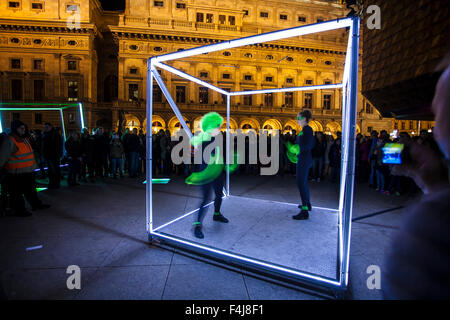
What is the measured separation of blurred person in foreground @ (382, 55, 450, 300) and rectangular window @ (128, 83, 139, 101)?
116 feet

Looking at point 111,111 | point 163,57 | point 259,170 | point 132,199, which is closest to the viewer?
point 163,57

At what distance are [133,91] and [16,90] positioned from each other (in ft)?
49.6

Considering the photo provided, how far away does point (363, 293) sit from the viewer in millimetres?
2510

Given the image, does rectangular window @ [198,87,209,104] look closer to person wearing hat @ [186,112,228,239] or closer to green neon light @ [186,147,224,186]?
person wearing hat @ [186,112,228,239]

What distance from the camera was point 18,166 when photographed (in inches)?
192

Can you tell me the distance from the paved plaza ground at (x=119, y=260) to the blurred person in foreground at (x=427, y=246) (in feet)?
2.70

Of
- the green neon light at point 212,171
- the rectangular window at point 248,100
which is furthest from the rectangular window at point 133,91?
the green neon light at point 212,171

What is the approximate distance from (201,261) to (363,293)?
189 cm

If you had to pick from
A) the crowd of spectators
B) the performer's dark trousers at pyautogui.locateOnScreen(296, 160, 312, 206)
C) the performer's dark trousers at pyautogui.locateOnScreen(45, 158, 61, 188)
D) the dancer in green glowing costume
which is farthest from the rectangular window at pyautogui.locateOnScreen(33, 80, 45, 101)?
the performer's dark trousers at pyautogui.locateOnScreen(296, 160, 312, 206)

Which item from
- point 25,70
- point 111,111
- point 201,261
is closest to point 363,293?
point 201,261

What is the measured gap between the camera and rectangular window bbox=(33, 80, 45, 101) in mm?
31644

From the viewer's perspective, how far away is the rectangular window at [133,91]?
32688 mm

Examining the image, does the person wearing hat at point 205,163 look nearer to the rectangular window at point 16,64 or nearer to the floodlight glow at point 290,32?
the floodlight glow at point 290,32

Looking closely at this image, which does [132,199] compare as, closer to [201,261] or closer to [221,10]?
[201,261]
